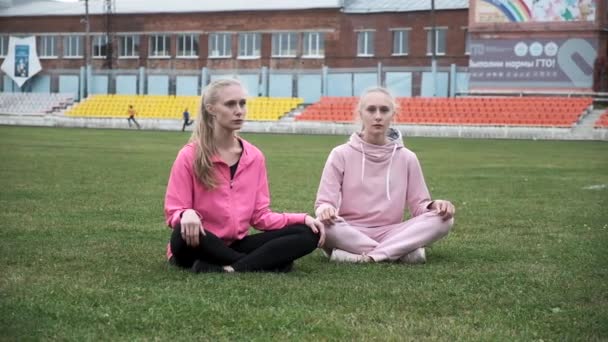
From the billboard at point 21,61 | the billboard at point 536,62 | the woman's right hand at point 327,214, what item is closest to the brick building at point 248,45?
the billboard at point 21,61

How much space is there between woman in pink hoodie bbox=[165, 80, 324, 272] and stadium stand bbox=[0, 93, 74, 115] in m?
64.2

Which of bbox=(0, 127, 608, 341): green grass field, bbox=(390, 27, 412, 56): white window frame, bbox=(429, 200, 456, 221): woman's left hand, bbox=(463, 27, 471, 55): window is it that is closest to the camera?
bbox=(0, 127, 608, 341): green grass field

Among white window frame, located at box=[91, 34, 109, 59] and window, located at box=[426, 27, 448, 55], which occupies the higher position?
window, located at box=[426, 27, 448, 55]

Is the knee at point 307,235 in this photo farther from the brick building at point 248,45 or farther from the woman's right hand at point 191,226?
the brick building at point 248,45

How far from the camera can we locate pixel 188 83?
6981 cm

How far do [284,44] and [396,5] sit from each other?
322 inches

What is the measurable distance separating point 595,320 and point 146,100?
63193 millimetres

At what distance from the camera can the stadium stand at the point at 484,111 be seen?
52.3 m

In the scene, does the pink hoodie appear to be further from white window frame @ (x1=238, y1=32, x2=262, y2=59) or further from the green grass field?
white window frame @ (x1=238, y1=32, x2=262, y2=59)

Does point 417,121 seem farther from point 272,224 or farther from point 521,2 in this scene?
point 272,224

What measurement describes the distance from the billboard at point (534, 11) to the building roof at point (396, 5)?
6.85 meters

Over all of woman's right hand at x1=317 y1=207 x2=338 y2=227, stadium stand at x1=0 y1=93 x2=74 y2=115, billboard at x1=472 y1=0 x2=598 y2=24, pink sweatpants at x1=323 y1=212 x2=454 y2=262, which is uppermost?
billboard at x1=472 y1=0 x2=598 y2=24

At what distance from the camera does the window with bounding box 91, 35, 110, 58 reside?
73.9 meters

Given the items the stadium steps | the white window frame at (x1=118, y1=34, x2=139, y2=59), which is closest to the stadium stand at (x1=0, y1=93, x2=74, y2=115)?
the white window frame at (x1=118, y1=34, x2=139, y2=59)
